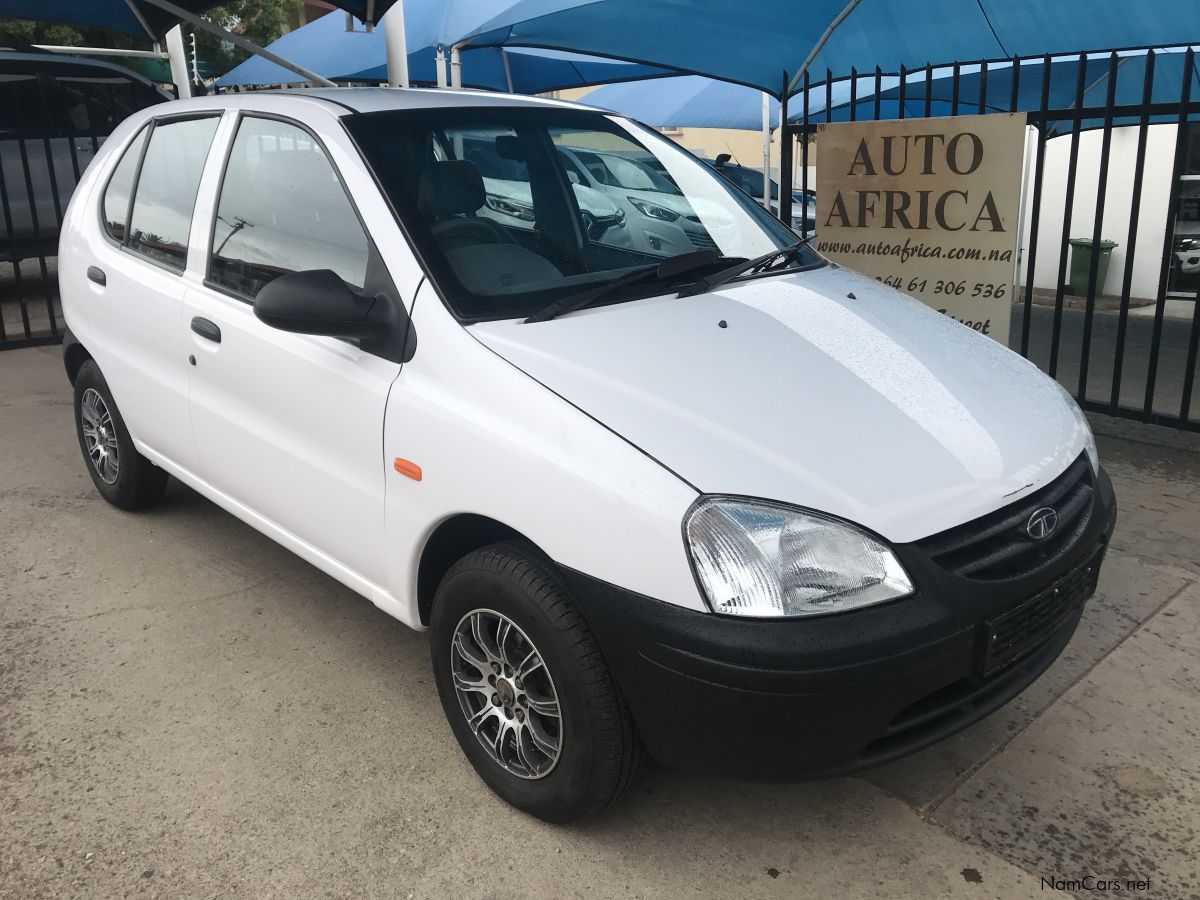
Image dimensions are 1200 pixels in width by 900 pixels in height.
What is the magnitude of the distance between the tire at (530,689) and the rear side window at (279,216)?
985 mm

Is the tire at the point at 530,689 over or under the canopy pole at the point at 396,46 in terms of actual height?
under

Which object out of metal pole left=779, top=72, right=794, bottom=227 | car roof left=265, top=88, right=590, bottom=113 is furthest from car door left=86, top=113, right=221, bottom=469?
metal pole left=779, top=72, right=794, bottom=227

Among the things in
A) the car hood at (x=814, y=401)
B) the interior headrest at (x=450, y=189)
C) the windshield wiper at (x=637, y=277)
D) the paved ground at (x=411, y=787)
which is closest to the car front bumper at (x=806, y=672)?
the car hood at (x=814, y=401)

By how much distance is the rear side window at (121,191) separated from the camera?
4188mm

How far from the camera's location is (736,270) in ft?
10.7

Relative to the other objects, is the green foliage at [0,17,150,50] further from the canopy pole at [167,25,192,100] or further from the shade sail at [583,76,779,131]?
the shade sail at [583,76,779,131]

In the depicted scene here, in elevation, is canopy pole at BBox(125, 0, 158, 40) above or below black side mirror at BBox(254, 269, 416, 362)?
above

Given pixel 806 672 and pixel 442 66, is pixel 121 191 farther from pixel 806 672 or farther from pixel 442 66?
pixel 442 66

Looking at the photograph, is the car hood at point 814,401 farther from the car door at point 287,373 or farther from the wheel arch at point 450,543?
the car door at point 287,373

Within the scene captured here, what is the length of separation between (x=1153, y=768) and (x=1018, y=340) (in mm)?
6293

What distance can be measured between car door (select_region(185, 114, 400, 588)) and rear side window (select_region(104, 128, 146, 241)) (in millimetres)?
869

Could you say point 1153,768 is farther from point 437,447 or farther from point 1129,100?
point 1129,100

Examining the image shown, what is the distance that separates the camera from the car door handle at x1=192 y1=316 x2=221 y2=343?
11.3ft
